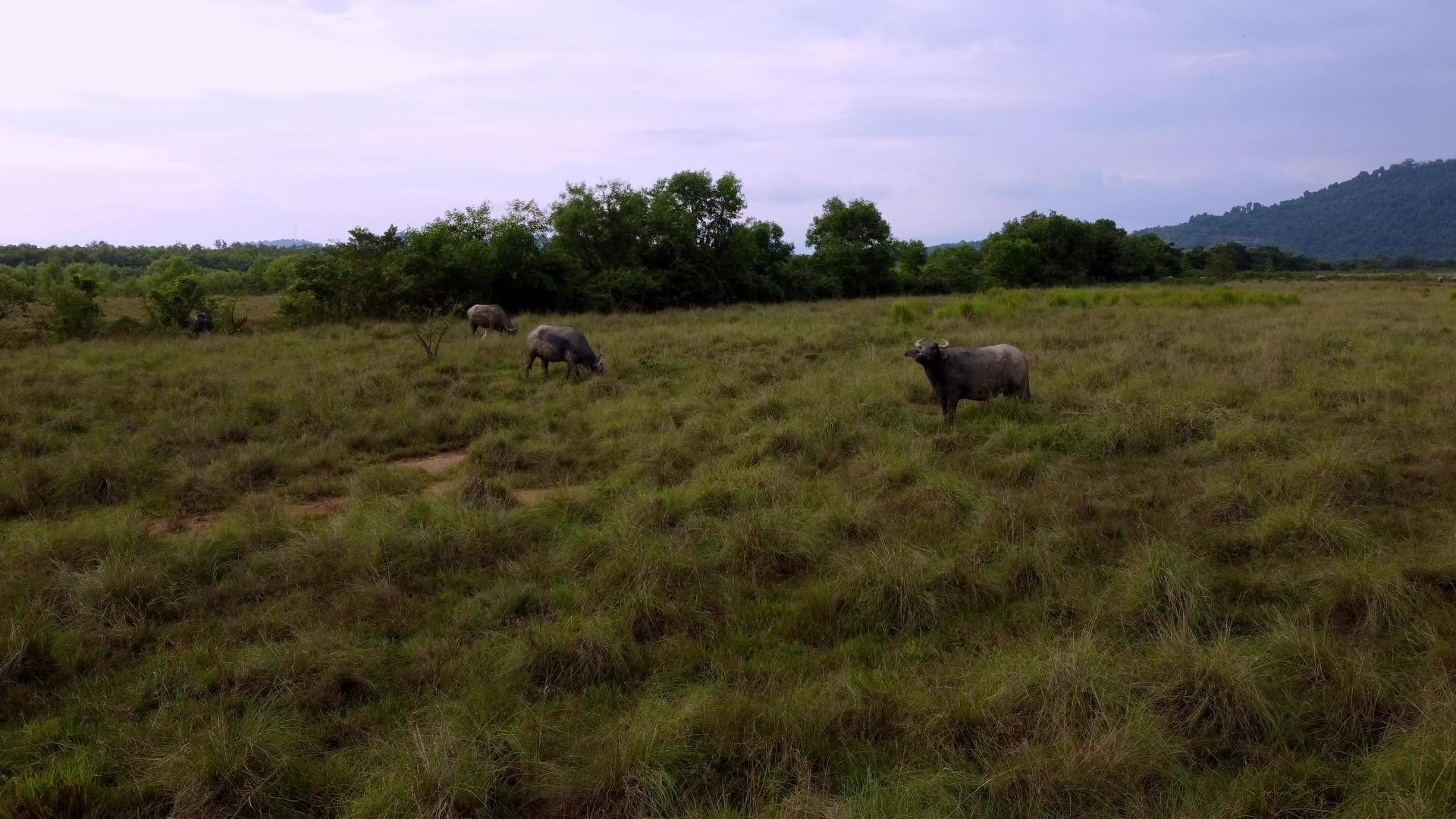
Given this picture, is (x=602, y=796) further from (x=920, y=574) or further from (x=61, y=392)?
(x=61, y=392)

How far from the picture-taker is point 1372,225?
162875 millimetres

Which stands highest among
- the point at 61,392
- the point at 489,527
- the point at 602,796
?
the point at 61,392

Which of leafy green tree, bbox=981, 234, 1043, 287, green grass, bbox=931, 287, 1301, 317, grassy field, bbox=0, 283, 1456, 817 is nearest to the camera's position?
grassy field, bbox=0, 283, 1456, 817

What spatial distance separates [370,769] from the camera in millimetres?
3158

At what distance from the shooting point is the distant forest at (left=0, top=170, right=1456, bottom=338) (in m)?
21.6

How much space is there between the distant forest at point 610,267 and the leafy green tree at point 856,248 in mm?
72

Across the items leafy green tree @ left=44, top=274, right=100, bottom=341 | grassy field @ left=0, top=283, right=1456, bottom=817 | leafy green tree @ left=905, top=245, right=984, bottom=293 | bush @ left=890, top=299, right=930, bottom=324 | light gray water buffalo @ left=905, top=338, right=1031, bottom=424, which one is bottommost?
grassy field @ left=0, top=283, right=1456, bottom=817

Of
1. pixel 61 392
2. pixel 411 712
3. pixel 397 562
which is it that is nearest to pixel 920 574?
pixel 411 712

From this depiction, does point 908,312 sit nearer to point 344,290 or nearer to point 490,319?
point 490,319

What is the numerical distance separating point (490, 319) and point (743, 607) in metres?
15.9

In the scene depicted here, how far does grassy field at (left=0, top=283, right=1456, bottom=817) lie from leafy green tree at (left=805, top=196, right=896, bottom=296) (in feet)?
94.2

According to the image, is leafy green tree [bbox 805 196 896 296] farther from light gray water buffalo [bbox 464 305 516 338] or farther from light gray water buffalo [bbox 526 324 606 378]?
light gray water buffalo [bbox 526 324 606 378]

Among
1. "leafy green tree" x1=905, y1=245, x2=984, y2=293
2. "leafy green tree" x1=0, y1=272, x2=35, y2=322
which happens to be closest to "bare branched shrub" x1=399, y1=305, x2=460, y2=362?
"leafy green tree" x1=0, y1=272, x2=35, y2=322

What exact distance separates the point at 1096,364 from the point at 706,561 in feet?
28.8
